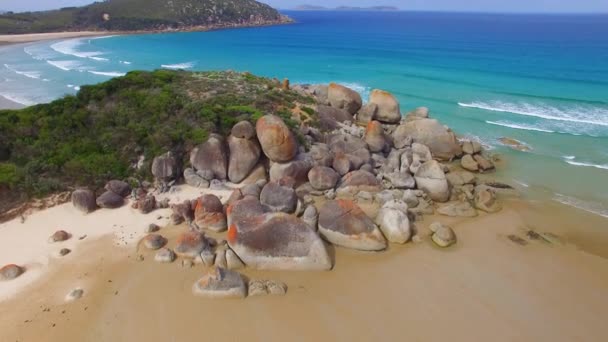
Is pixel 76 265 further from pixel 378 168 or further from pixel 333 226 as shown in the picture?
pixel 378 168

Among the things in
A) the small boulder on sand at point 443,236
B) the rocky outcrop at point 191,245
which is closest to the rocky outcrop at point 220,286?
the rocky outcrop at point 191,245

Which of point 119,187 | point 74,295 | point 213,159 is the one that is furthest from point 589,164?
point 74,295

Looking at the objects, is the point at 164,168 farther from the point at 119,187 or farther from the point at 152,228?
the point at 152,228

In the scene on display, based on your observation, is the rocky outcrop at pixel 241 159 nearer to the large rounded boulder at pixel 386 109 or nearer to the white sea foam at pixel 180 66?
the large rounded boulder at pixel 386 109

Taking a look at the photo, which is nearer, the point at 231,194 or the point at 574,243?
the point at 574,243

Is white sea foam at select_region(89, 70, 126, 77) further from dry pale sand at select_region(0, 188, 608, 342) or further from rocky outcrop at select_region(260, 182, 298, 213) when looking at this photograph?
rocky outcrop at select_region(260, 182, 298, 213)

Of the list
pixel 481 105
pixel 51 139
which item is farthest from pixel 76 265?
pixel 481 105

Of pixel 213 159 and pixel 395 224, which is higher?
pixel 213 159
